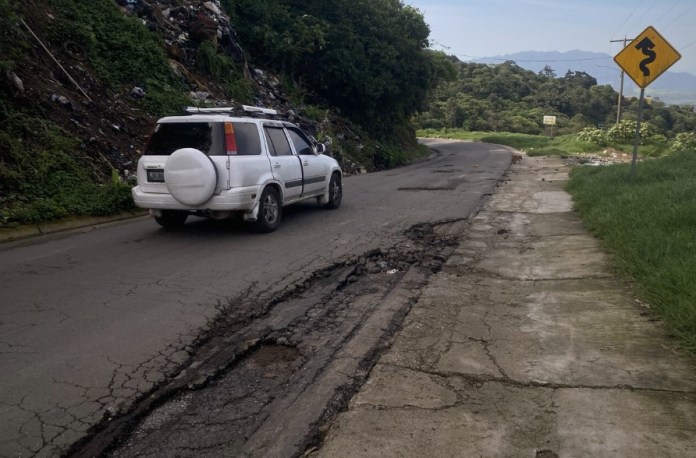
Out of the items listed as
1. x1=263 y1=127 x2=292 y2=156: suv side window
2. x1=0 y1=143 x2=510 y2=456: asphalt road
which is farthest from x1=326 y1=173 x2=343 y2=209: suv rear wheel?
x1=263 y1=127 x2=292 y2=156: suv side window

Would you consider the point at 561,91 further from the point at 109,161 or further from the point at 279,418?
the point at 279,418

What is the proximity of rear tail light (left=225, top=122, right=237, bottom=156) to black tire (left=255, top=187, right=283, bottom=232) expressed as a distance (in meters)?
0.87

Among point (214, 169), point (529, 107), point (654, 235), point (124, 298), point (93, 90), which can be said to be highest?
point (529, 107)

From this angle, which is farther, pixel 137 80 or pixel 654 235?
pixel 137 80

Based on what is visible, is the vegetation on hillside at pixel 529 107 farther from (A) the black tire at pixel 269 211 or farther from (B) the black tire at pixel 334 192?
(A) the black tire at pixel 269 211

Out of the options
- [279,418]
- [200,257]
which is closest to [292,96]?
[200,257]

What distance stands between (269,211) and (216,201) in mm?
1112

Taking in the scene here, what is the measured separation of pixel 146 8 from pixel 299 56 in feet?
25.7

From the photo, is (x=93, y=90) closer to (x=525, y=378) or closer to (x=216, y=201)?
(x=216, y=201)

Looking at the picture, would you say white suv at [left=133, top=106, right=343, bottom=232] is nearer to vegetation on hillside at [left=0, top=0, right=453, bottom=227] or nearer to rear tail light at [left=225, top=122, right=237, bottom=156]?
rear tail light at [left=225, top=122, right=237, bottom=156]

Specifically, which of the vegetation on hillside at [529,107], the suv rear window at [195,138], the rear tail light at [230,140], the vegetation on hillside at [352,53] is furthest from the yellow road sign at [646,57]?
the vegetation on hillside at [529,107]

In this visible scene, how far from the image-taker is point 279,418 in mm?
3408

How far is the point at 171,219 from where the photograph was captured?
29.6ft

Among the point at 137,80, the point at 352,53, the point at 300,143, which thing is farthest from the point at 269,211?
the point at 352,53
